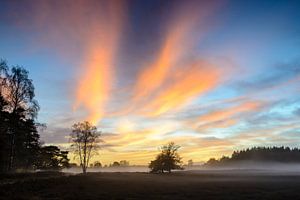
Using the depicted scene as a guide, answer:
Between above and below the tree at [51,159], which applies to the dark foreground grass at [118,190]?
below

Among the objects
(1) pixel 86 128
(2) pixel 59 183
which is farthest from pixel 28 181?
(1) pixel 86 128

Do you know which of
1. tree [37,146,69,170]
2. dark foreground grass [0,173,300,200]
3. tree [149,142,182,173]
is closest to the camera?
dark foreground grass [0,173,300,200]

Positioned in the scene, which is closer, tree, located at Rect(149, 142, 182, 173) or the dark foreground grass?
the dark foreground grass

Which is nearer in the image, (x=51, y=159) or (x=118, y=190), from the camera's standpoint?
(x=118, y=190)

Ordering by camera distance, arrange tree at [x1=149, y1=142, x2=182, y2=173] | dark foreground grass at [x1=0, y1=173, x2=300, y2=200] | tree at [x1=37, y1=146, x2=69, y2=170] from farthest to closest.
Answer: tree at [x1=149, y1=142, x2=182, y2=173], tree at [x1=37, y1=146, x2=69, y2=170], dark foreground grass at [x1=0, y1=173, x2=300, y2=200]

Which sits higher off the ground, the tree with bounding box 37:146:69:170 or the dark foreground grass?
the tree with bounding box 37:146:69:170

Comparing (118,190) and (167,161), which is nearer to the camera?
(118,190)

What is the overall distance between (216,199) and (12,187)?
19.6 meters

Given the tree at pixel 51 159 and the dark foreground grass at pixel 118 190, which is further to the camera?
the tree at pixel 51 159

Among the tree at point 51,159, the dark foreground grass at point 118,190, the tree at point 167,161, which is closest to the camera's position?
the dark foreground grass at point 118,190

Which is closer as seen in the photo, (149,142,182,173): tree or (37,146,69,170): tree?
(37,146,69,170): tree

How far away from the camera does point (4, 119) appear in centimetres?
5528

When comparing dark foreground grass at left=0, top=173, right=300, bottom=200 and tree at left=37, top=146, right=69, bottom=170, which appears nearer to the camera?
dark foreground grass at left=0, top=173, right=300, bottom=200

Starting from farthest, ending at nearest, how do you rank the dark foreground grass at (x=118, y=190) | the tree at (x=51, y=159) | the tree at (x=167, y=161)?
the tree at (x=167, y=161) → the tree at (x=51, y=159) → the dark foreground grass at (x=118, y=190)
